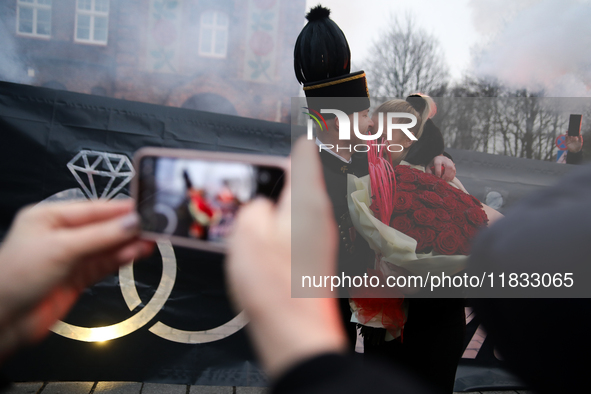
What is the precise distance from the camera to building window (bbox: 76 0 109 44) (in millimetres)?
9070

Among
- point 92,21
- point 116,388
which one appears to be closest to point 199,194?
point 116,388

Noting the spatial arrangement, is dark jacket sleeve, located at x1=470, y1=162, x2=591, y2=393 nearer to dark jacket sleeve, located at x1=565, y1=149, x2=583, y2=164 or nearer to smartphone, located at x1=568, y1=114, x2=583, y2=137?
smartphone, located at x1=568, y1=114, x2=583, y2=137

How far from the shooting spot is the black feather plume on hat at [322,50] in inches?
65.7

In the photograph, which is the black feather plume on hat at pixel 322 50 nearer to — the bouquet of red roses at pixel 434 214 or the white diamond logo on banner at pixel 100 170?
the bouquet of red roses at pixel 434 214

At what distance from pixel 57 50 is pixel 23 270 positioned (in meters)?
10.7

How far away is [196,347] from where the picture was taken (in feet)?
8.18

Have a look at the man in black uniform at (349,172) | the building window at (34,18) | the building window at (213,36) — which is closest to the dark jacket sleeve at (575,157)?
the man in black uniform at (349,172)

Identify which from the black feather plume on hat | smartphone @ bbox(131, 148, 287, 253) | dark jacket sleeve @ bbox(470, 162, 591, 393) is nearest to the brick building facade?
the black feather plume on hat

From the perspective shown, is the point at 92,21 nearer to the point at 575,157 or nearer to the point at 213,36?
the point at 213,36

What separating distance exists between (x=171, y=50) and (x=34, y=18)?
285 centimetres

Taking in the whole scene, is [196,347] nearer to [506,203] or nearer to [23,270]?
[23,270]

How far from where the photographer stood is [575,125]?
7.11ft

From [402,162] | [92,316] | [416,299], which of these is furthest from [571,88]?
[92,316]

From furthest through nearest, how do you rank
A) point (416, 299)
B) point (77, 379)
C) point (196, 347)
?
1. point (196, 347)
2. point (77, 379)
3. point (416, 299)
